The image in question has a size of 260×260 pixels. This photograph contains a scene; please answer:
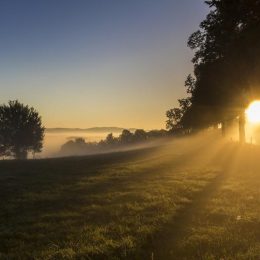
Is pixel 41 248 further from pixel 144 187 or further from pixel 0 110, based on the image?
pixel 0 110

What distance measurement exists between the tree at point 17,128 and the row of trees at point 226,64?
40.7 meters

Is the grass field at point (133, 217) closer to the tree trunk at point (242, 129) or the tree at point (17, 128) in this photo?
the tree trunk at point (242, 129)

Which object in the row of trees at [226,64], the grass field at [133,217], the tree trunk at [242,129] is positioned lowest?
the grass field at [133,217]

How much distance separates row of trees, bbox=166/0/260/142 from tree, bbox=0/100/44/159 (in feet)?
133

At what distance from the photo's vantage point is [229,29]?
25.0m

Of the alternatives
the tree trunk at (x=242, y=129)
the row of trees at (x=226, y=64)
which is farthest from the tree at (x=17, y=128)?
the tree trunk at (x=242, y=129)

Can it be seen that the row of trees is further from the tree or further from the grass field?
the tree

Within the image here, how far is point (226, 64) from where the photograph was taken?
1298 inches

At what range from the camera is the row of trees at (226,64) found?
23328 millimetres

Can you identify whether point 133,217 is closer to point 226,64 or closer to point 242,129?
point 226,64

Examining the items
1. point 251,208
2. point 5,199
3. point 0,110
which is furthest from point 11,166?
point 0,110

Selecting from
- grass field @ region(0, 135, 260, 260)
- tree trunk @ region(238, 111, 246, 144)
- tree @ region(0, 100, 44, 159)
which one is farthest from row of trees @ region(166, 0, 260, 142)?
tree @ region(0, 100, 44, 159)

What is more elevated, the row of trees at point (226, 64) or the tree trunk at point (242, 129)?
the row of trees at point (226, 64)

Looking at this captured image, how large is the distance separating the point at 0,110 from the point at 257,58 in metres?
74.5
